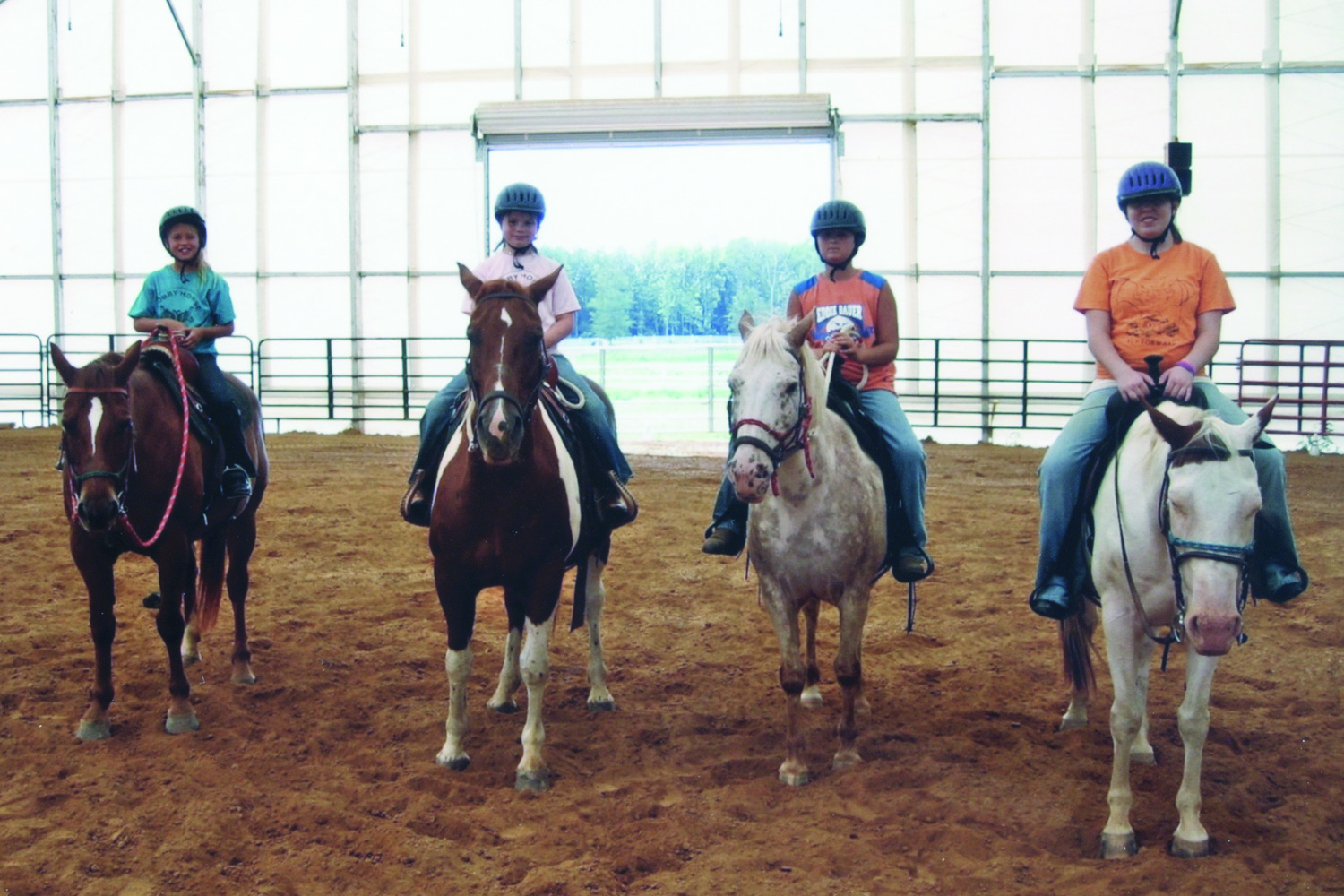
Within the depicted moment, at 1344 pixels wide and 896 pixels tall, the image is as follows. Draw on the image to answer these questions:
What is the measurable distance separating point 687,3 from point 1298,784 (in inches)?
571

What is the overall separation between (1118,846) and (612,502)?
2318 mm

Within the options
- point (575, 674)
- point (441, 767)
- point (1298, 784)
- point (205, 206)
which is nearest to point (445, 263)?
point (205, 206)

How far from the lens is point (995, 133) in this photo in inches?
596

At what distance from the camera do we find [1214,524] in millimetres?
2889

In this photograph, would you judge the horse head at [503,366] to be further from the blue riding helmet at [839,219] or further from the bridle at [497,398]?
the blue riding helmet at [839,219]

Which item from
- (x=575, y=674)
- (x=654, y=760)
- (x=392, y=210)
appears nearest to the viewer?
(x=654, y=760)

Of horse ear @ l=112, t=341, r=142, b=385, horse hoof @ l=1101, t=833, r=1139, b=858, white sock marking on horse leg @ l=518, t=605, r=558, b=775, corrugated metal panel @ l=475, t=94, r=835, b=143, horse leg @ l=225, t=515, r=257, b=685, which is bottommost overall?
horse hoof @ l=1101, t=833, r=1139, b=858

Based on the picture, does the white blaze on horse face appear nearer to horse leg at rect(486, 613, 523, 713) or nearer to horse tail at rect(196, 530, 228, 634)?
horse tail at rect(196, 530, 228, 634)

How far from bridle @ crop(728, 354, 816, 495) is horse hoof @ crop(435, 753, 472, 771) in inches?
60.6

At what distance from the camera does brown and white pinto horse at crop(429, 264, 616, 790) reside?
143 inches

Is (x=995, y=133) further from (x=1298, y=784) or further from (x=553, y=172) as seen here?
(x=1298, y=784)

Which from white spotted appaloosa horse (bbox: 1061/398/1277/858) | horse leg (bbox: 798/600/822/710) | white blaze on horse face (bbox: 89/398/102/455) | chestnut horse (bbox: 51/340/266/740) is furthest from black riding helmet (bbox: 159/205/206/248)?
white spotted appaloosa horse (bbox: 1061/398/1277/858)

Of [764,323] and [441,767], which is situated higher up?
[764,323]

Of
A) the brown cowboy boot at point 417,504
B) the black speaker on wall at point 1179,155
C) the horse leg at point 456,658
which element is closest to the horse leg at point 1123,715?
the horse leg at point 456,658
